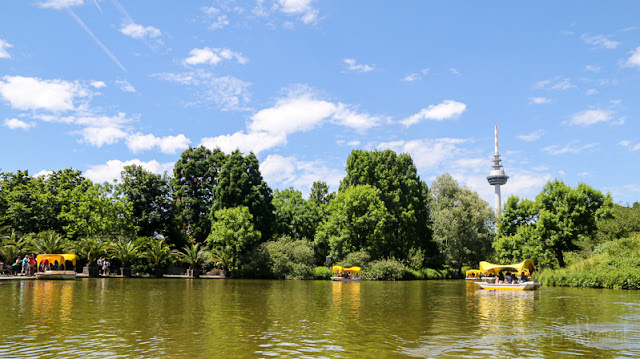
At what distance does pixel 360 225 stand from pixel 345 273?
360 inches

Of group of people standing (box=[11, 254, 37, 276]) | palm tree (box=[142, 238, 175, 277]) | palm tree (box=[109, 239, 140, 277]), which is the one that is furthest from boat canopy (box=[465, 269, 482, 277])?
group of people standing (box=[11, 254, 37, 276])

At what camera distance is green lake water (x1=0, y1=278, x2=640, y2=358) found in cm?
1243

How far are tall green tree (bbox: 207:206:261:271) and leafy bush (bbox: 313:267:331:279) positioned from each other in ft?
29.8

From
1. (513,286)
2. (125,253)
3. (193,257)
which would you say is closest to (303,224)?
(193,257)

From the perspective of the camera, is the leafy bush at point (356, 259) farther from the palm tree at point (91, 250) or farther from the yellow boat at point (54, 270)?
the yellow boat at point (54, 270)

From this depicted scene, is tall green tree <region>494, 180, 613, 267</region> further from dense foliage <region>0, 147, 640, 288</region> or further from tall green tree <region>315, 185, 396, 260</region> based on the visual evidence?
tall green tree <region>315, 185, 396, 260</region>

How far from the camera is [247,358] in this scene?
456 inches

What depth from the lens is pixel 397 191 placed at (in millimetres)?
71875

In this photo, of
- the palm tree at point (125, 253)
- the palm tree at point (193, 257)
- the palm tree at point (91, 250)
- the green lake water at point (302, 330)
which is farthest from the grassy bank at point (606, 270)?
the palm tree at point (91, 250)

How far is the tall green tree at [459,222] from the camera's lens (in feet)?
243

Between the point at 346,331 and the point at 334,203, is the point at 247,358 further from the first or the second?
the point at 334,203

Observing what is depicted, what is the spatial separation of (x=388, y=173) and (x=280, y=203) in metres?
19.5

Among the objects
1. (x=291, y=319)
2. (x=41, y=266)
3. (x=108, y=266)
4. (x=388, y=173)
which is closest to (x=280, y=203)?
(x=388, y=173)

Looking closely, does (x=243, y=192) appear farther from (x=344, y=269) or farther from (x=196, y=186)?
(x=344, y=269)
